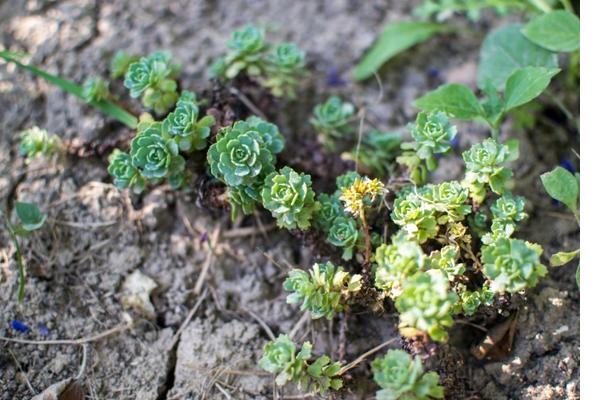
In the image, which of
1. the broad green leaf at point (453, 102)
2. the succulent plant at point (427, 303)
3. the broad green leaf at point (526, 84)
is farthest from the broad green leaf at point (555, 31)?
the succulent plant at point (427, 303)

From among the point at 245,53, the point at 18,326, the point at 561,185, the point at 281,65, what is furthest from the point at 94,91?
the point at 561,185

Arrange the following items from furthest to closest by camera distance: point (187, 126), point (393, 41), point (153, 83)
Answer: point (393, 41)
point (153, 83)
point (187, 126)

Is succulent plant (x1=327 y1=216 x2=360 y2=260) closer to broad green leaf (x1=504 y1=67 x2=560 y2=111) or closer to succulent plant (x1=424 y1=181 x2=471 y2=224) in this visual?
succulent plant (x1=424 y1=181 x2=471 y2=224)

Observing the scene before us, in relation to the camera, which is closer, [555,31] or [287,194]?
[287,194]

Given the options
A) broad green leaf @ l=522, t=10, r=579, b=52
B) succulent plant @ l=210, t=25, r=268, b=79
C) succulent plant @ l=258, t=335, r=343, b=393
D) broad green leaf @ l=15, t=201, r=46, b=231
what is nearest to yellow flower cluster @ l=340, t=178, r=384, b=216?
succulent plant @ l=258, t=335, r=343, b=393

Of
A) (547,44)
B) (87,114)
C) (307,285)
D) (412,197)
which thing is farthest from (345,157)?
(87,114)

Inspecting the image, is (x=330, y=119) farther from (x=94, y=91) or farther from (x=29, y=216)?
(x=29, y=216)

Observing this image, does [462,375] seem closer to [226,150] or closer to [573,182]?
[573,182]
